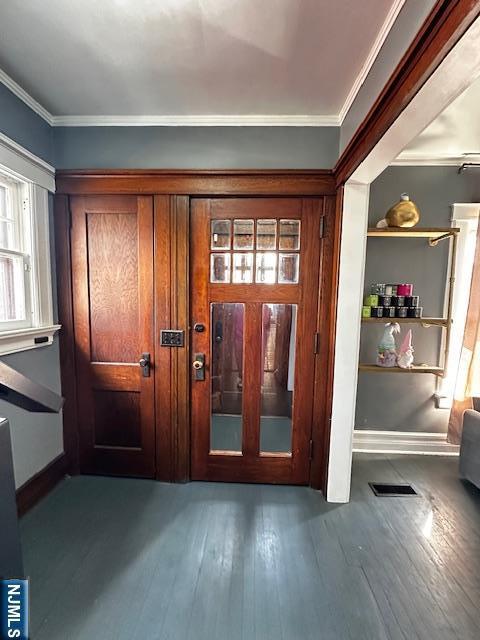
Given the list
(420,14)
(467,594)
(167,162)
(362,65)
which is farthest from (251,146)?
(467,594)

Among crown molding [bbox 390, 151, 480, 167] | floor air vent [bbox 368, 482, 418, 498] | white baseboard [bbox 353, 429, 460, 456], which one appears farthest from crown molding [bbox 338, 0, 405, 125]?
floor air vent [bbox 368, 482, 418, 498]

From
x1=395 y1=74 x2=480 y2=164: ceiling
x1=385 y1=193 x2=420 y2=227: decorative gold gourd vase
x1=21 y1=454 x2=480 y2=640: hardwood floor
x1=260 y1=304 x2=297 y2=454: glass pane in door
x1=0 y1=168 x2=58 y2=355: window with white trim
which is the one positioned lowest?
x1=21 y1=454 x2=480 y2=640: hardwood floor

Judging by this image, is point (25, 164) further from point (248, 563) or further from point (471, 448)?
point (471, 448)

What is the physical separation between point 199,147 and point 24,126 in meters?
1.02

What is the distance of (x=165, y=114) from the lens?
179cm

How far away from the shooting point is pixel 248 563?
1.44 metres

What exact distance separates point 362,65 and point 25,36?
1.59 m

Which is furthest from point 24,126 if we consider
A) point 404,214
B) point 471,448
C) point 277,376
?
point 471,448

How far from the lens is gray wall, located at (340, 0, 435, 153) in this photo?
3.15 ft

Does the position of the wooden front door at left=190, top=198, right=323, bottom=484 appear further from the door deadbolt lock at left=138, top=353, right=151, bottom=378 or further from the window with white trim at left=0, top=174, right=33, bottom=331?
the window with white trim at left=0, top=174, right=33, bottom=331

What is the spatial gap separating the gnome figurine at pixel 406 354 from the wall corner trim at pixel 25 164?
2.79 m

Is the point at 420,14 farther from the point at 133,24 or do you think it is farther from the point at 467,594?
the point at 467,594

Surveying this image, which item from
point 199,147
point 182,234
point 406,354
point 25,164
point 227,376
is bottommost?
point 227,376

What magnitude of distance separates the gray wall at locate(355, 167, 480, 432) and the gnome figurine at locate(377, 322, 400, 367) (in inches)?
5.0
